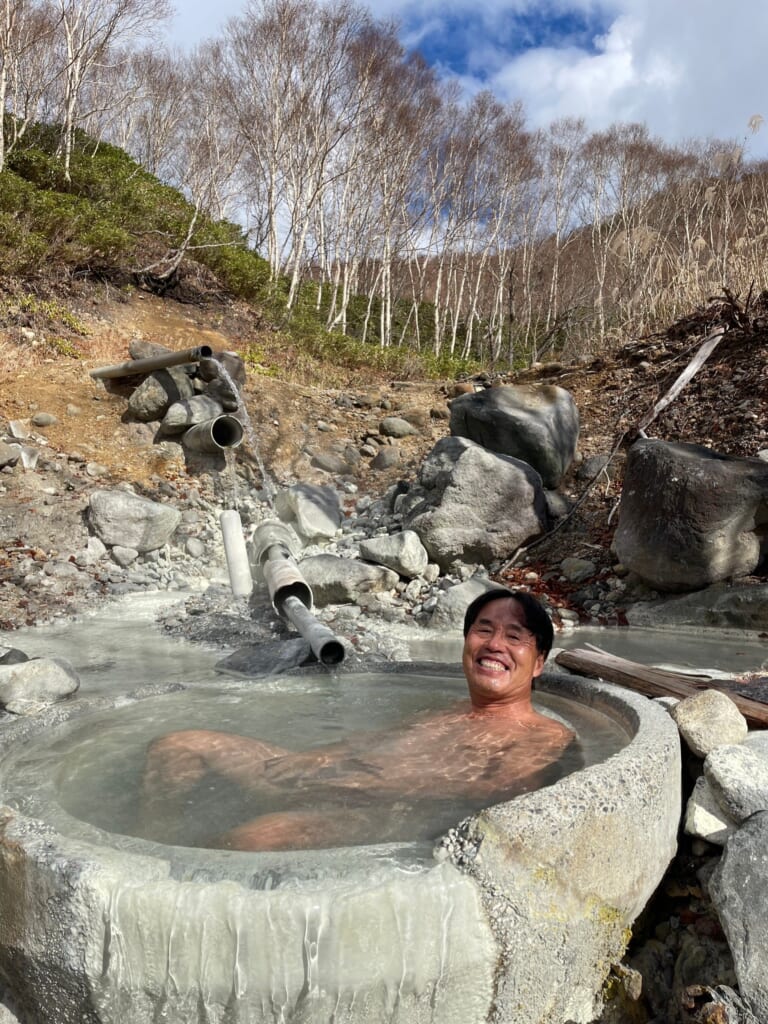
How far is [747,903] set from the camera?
1.58 meters

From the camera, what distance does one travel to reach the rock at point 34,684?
341 cm

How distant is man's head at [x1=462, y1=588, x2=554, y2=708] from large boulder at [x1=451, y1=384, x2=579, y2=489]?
16.6ft

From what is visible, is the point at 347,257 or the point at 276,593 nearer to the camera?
the point at 276,593

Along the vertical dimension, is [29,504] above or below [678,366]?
below

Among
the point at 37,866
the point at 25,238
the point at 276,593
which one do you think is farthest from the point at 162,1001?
the point at 25,238

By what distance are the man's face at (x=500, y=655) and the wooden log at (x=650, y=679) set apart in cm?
56

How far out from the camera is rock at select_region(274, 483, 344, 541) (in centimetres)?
729

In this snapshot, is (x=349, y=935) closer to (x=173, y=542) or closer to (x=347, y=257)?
(x=173, y=542)

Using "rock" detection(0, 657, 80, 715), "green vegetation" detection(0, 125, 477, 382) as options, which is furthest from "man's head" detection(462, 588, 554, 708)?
"green vegetation" detection(0, 125, 477, 382)

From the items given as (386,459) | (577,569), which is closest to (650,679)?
(577,569)

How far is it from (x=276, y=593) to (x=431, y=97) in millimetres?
17693

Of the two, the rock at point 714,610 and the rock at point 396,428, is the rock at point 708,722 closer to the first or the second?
the rock at point 714,610

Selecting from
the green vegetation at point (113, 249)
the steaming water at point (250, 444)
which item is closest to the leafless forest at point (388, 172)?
the green vegetation at point (113, 249)

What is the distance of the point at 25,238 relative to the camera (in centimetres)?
944
